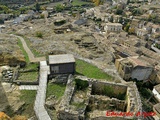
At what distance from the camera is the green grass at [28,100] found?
15.9 meters

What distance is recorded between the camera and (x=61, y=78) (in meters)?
19.6

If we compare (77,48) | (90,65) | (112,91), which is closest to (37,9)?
(77,48)

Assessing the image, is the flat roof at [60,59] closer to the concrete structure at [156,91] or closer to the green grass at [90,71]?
the green grass at [90,71]

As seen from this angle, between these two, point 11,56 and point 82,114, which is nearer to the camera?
point 82,114

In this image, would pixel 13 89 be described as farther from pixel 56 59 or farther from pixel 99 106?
pixel 99 106

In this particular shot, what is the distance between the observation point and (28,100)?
17.2 meters

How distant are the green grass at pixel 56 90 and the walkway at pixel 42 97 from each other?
1.55 ft

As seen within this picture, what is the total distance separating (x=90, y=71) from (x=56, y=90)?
18.8 ft

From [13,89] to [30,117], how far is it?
4367 mm

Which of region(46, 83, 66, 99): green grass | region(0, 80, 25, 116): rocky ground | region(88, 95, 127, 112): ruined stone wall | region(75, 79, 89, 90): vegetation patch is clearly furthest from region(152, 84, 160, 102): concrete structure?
region(0, 80, 25, 116): rocky ground

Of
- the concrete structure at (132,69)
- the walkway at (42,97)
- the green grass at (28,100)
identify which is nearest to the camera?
the walkway at (42,97)

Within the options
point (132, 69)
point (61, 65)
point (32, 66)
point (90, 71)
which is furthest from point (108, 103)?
point (132, 69)

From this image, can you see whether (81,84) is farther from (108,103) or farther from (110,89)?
(108,103)

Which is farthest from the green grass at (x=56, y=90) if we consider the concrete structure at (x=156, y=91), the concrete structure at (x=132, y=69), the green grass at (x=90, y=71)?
the concrete structure at (x=156, y=91)
